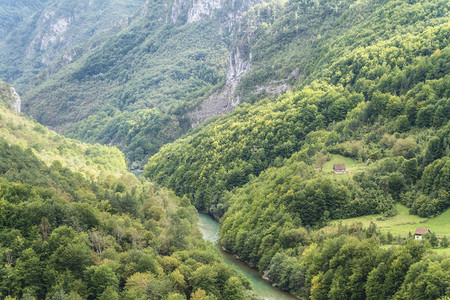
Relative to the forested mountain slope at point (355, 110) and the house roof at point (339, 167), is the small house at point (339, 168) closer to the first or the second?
the house roof at point (339, 167)

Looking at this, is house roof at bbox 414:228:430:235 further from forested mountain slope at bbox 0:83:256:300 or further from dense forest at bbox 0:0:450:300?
forested mountain slope at bbox 0:83:256:300

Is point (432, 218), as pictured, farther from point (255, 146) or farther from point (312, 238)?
point (255, 146)

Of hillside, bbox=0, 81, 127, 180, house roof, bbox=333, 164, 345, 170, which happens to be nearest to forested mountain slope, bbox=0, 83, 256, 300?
hillside, bbox=0, 81, 127, 180

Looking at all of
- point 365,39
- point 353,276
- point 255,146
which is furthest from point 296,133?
point 353,276

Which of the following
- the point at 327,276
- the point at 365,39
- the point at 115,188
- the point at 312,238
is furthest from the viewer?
the point at 365,39

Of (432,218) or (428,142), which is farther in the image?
(428,142)
